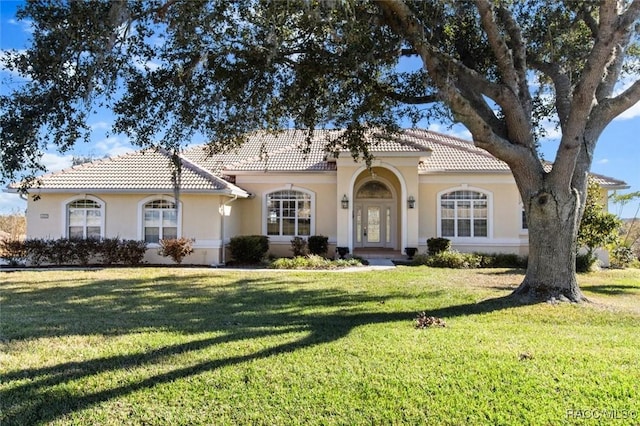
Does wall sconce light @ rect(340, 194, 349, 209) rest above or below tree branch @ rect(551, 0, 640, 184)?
below

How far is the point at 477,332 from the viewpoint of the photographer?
6.91 m

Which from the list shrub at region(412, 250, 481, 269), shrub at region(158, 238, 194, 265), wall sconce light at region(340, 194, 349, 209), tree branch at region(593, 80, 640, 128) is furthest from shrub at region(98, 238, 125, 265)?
tree branch at region(593, 80, 640, 128)

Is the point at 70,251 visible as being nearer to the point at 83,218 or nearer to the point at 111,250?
the point at 111,250

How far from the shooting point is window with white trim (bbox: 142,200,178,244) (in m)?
18.6

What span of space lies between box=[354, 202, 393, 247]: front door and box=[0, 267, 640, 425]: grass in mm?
13481

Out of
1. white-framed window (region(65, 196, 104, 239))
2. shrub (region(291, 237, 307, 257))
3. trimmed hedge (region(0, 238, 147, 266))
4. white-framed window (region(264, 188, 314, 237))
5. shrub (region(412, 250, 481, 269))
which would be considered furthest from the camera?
white-framed window (region(264, 188, 314, 237))

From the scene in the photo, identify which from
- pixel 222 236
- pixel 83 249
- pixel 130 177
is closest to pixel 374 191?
pixel 222 236

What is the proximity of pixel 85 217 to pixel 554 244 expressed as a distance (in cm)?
1759

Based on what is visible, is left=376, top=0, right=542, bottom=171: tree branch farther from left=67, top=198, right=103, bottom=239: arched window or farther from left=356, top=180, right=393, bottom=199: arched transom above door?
left=67, top=198, right=103, bottom=239: arched window

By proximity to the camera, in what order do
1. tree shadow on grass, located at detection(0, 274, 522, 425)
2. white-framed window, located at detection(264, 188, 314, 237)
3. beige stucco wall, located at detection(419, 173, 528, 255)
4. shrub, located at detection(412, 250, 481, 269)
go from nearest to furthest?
tree shadow on grass, located at detection(0, 274, 522, 425), shrub, located at detection(412, 250, 481, 269), beige stucco wall, located at detection(419, 173, 528, 255), white-framed window, located at detection(264, 188, 314, 237)

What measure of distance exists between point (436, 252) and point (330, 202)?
5.49 meters

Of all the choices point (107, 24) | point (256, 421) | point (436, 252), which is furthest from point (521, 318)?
point (436, 252)

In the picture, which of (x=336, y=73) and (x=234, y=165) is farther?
(x=234, y=165)

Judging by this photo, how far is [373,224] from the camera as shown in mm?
23797
